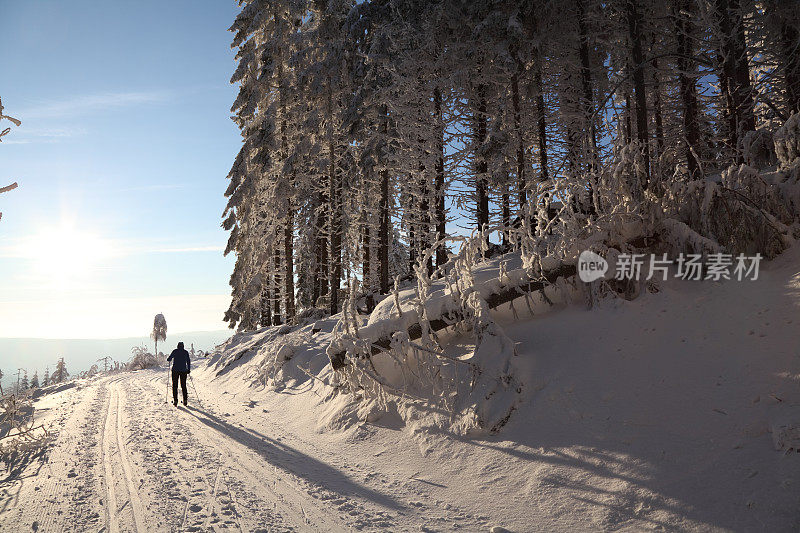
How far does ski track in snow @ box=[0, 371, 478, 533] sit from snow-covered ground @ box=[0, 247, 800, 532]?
1.0 inches

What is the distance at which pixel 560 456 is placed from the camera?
4.39 metres

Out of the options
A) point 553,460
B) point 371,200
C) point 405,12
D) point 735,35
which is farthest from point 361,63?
point 553,460

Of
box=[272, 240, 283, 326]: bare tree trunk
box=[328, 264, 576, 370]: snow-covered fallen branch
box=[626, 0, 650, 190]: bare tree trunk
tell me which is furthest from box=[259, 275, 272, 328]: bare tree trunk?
box=[626, 0, 650, 190]: bare tree trunk

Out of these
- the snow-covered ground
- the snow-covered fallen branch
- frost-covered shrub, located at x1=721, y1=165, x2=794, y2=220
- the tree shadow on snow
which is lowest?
the tree shadow on snow

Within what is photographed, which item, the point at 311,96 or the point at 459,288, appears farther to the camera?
the point at 311,96

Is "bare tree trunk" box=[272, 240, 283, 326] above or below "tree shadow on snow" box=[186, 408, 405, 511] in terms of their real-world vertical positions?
above

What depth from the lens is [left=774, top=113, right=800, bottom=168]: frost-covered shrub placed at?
6.34 meters

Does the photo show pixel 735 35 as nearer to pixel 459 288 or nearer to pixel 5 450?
pixel 459 288

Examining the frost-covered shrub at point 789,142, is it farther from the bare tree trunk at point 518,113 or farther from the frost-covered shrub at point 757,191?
the bare tree trunk at point 518,113

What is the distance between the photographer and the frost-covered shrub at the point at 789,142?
634 centimetres

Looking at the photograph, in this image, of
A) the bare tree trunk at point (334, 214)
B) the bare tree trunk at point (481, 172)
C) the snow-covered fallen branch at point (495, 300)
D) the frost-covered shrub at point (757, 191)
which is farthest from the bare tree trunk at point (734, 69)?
the bare tree trunk at point (334, 214)

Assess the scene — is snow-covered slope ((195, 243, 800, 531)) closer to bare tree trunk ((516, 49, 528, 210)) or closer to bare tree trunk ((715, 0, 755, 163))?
bare tree trunk ((715, 0, 755, 163))

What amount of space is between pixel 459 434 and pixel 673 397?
8.10 ft

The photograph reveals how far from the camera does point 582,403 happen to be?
4809mm
